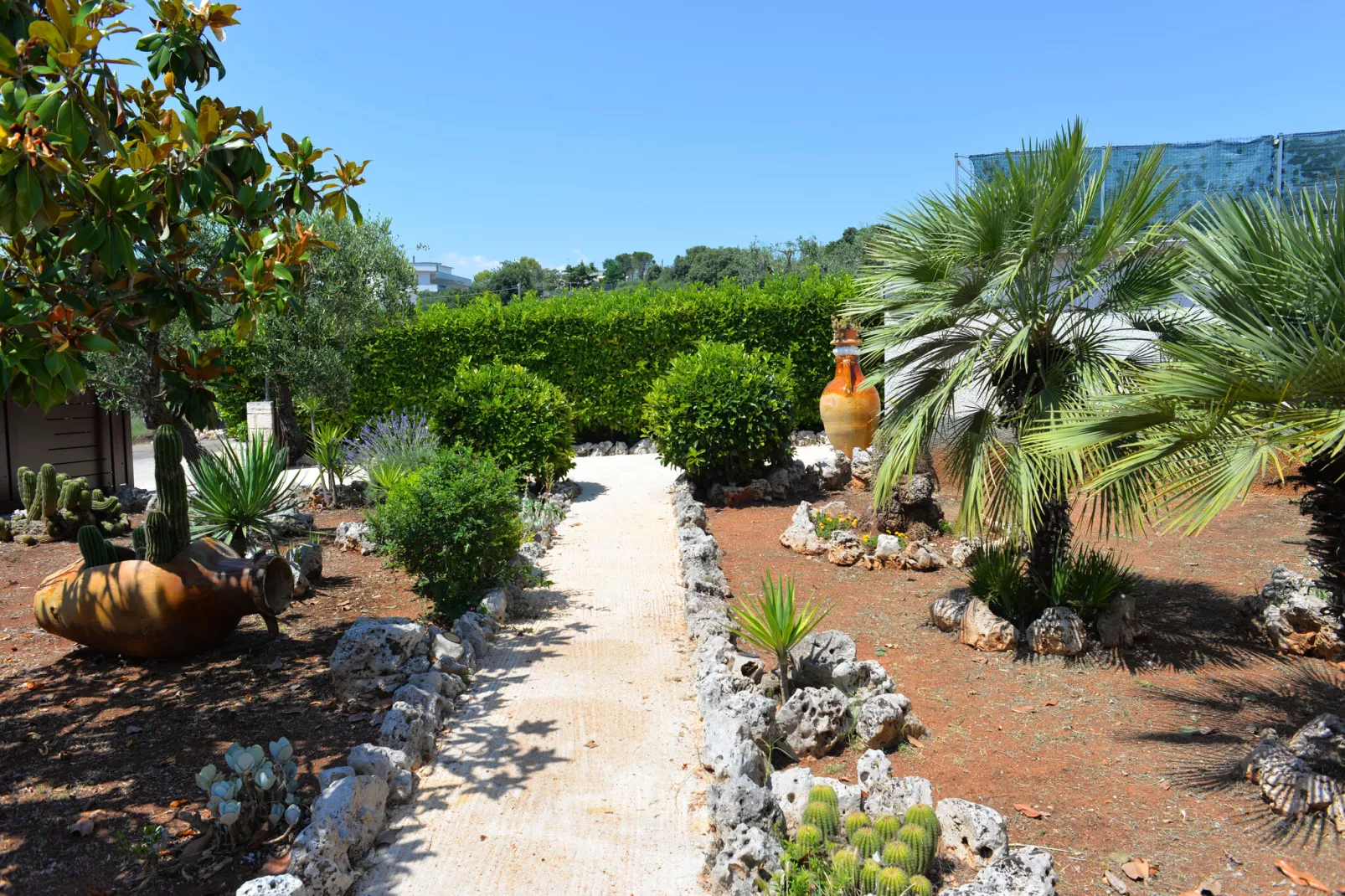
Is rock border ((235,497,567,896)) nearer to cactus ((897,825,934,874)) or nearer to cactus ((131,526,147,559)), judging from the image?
cactus ((131,526,147,559))

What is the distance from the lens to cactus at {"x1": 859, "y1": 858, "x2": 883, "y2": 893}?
3031mm

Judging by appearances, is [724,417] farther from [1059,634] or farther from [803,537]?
[1059,634]

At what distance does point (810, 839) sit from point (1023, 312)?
3.91 m

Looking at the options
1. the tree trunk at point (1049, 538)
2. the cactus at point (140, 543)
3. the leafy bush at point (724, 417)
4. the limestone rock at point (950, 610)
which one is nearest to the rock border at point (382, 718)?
the cactus at point (140, 543)

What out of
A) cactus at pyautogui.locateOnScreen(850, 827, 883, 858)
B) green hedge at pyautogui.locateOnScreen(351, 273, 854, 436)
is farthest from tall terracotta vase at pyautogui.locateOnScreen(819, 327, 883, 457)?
cactus at pyautogui.locateOnScreen(850, 827, 883, 858)

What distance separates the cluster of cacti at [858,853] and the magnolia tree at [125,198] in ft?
11.7

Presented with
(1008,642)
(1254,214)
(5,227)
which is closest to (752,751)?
(1008,642)

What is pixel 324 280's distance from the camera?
13320mm

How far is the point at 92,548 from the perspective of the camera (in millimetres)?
5590

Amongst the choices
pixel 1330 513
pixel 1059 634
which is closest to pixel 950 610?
pixel 1059 634

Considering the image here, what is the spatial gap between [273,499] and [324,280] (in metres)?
6.99

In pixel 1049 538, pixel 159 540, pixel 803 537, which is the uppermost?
pixel 159 540

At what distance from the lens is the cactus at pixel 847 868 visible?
3068 millimetres

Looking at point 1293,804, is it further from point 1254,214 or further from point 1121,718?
point 1254,214
